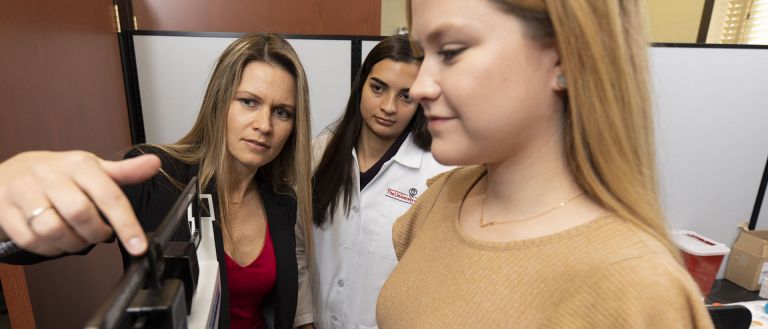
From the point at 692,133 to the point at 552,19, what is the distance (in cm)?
216

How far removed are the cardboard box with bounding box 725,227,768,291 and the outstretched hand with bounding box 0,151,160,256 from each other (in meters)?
2.75

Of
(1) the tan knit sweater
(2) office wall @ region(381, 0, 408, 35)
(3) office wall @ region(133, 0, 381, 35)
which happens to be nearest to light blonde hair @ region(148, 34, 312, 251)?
(1) the tan knit sweater

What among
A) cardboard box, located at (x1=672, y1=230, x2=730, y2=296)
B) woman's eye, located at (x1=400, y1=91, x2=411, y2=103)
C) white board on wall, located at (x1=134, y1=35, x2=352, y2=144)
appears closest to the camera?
woman's eye, located at (x1=400, y1=91, x2=411, y2=103)

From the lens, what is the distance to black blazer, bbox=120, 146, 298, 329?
92cm

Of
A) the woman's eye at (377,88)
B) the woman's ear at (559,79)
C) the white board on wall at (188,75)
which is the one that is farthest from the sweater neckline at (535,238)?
the white board on wall at (188,75)

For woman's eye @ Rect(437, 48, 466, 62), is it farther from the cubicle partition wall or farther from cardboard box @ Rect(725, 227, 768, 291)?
cardboard box @ Rect(725, 227, 768, 291)

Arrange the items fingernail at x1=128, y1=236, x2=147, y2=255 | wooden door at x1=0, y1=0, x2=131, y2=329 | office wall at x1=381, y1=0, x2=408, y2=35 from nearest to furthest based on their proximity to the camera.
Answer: fingernail at x1=128, y1=236, x2=147, y2=255 < wooden door at x1=0, y1=0, x2=131, y2=329 < office wall at x1=381, y1=0, x2=408, y2=35

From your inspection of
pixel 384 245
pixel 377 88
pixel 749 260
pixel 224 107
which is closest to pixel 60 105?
pixel 224 107

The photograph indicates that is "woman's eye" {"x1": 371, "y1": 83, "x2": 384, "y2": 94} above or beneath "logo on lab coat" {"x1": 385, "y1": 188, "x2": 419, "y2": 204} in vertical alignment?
above

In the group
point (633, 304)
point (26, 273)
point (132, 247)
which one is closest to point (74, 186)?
point (132, 247)

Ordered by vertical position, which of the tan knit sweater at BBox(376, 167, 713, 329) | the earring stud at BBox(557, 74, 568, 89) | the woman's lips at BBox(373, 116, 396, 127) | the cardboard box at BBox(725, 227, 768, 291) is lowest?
the cardboard box at BBox(725, 227, 768, 291)

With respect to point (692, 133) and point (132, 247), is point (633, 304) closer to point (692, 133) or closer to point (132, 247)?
point (132, 247)

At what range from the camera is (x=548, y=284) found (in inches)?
17.1

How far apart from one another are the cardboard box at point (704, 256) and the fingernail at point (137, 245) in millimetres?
2295
